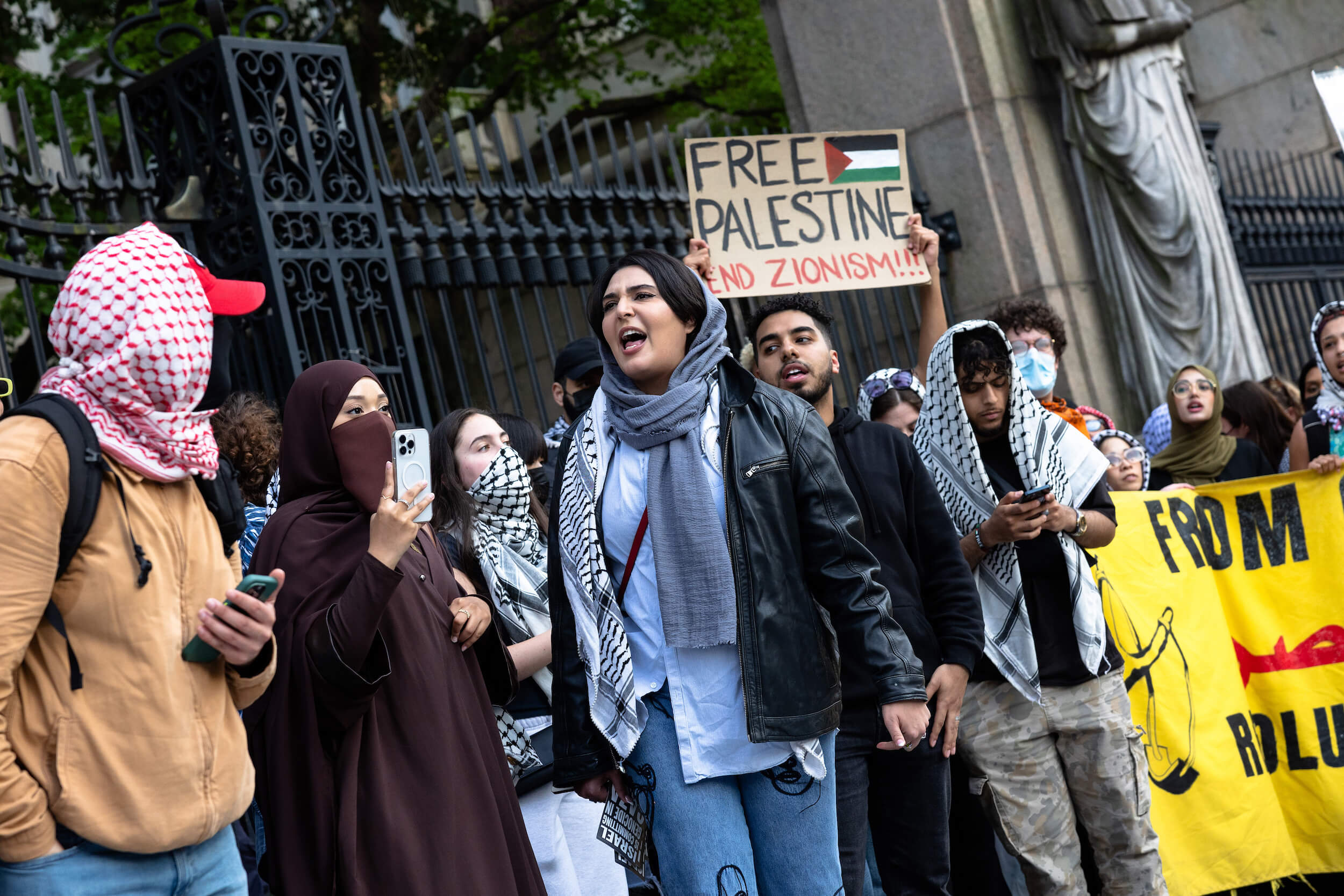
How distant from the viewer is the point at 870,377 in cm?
565

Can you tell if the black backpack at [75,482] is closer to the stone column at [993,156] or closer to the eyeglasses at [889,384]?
the eyeglasses at [889,384]

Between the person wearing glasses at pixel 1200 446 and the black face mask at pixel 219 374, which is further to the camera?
the person wearing glasses at pixel 1200 446

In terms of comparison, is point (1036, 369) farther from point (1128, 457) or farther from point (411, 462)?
point (411, 462)

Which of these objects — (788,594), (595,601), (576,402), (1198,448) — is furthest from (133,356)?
(1198,448)

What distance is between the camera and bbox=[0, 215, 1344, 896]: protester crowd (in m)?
2.61

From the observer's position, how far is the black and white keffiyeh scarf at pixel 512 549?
4.30m

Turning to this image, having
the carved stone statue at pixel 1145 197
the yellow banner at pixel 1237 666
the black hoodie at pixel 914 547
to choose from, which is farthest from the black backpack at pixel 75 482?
the carved stone statue at pixel 1145 197

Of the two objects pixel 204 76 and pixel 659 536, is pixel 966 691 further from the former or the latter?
pixel 204 76

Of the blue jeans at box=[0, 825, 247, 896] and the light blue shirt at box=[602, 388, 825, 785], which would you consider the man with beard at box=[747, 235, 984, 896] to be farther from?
the blue jeans at box=[0, 825, 247, 896]

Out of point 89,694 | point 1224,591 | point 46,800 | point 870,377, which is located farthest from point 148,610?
point 1224,591

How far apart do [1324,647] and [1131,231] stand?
3.99 m

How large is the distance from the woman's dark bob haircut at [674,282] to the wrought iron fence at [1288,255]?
7.23m

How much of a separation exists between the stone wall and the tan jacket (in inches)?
544

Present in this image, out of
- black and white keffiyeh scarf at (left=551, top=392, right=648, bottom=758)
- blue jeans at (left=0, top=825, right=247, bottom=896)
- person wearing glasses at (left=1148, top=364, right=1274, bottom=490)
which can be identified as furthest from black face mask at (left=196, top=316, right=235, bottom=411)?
person wearing glasses at (left=1148, top=364, right=1274, bottom=490)
